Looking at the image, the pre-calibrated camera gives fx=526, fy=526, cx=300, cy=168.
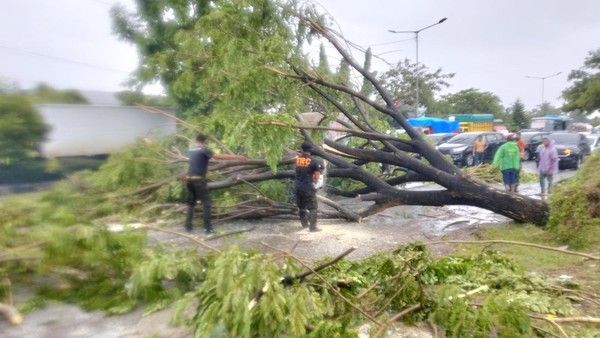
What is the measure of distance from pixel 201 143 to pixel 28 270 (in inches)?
122

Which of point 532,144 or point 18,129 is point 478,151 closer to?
point 532,144

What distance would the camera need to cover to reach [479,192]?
6.53m

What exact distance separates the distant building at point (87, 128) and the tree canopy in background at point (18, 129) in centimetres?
7

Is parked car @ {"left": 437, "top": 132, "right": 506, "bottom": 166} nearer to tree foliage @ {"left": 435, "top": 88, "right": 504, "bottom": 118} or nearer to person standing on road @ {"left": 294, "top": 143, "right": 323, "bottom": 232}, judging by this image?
person standing on road @ {"left": 294, "top": 143, "right": 323, "bottom": 232}

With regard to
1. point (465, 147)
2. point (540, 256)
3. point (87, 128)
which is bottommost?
point (540, 256)

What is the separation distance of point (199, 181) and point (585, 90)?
1113 inches

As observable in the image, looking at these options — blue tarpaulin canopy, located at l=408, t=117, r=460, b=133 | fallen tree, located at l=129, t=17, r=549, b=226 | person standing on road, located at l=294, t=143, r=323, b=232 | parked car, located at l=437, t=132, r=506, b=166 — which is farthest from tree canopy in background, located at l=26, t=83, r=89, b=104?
blue tarpaulin canopy, located at l=408, t=117, r=460, b=133

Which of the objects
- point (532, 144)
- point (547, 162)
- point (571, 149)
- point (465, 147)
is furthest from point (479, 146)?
point (532, 144)

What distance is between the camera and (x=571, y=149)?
16.1 m

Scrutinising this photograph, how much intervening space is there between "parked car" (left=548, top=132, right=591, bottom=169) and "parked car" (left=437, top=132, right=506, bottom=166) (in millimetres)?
1809

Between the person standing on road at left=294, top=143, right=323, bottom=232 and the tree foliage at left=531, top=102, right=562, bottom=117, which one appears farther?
the tree foliage at left=531, top=102, right=562, bottom=117

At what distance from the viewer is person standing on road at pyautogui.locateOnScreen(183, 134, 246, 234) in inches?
251

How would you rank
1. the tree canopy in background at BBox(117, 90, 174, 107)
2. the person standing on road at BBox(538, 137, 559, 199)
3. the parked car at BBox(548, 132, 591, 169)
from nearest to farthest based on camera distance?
the tree canopy in background at BBox(117, 90, 174, 107), the person standing on road at BBox(538, 137, 559, 199), the parked car at BBox(548, 132, 591, 169)

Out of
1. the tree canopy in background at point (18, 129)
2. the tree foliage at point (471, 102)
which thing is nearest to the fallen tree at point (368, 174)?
the tree canopy in background at point (18, 129)
